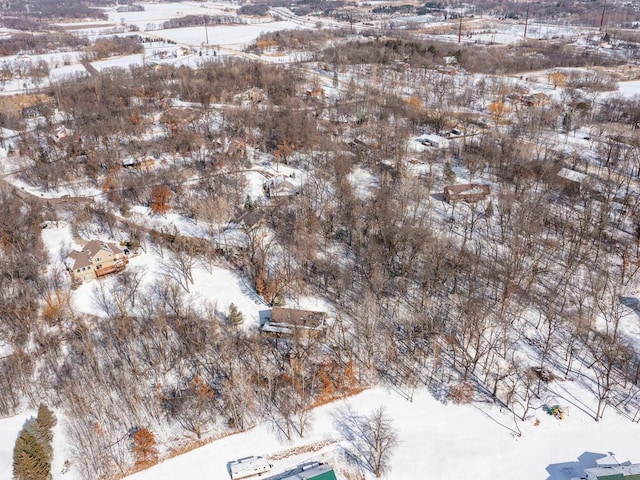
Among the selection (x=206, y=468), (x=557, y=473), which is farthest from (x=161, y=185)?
(x=557, y=473)

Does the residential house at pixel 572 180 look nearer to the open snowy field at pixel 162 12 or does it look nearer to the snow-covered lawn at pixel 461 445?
the snow-covered lawn at pixel 461 445

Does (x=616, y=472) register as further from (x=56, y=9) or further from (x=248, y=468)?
(x=56, y=9)

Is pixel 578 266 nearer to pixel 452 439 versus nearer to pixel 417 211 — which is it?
pixel 417 211

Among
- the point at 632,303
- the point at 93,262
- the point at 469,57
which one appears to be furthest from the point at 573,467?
the point at 469,57

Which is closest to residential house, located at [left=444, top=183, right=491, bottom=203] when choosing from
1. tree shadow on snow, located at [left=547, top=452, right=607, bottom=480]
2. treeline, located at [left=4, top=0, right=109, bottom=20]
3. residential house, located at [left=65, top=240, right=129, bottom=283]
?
tree shadow on snow, located at [left=547, top=452, right=607, bottom=480]

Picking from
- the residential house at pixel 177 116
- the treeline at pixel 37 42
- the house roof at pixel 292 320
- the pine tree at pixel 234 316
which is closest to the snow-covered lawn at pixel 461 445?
the house roof at pixel 292 320

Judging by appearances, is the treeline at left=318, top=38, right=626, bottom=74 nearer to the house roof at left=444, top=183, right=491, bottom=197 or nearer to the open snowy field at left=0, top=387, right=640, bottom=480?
the house roof at left=444, top=183, right=491, bottom=197
